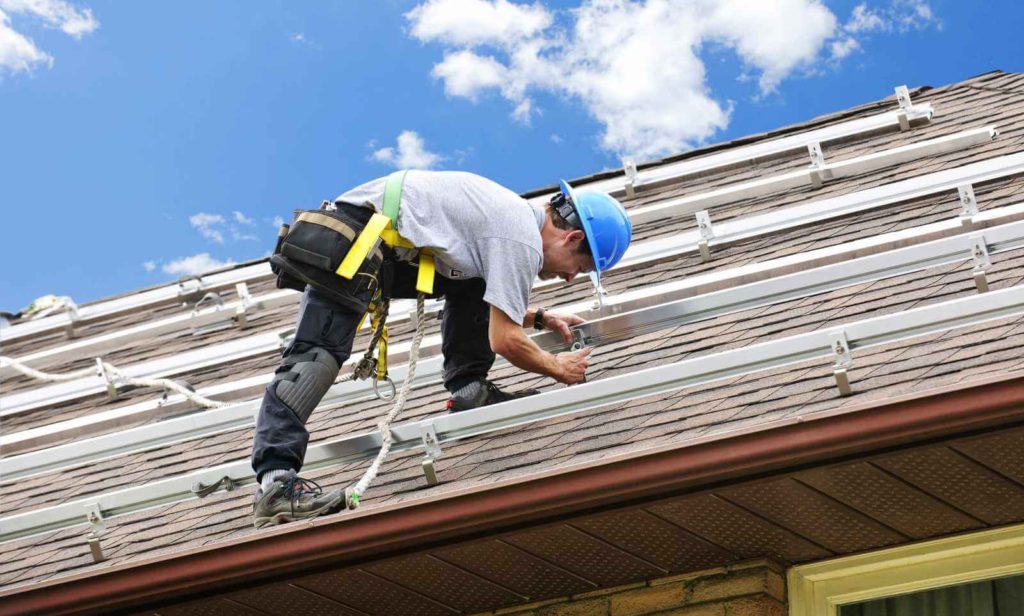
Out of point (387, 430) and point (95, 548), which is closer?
point (387, 430)

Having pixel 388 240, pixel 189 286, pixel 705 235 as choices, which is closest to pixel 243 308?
pixel 189 286

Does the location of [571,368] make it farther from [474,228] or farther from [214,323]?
[214,323]

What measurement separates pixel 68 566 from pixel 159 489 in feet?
2.48

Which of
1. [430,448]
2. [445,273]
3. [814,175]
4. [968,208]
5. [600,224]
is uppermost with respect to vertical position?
[814,175]

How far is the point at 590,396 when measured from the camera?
4.66m

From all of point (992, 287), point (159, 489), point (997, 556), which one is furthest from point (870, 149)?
point (159, 489)

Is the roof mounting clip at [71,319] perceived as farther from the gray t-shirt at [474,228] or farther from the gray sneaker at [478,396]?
the gray t-shirt at [474,228]

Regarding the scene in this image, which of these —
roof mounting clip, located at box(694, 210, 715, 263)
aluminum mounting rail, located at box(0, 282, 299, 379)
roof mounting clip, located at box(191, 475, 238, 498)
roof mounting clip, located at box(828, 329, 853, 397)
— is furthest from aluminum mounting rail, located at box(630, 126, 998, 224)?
roof mounting clip, located at box(191, 475, 238, 498)

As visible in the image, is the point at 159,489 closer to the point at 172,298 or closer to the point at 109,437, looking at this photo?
the point at 109,437

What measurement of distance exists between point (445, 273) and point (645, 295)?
1376mm

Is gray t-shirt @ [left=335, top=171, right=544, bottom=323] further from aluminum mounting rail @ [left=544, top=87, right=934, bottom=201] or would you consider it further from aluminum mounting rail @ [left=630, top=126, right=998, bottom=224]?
aluminum mounting rail @ [left=544, top=87, right=934, bottom=201]

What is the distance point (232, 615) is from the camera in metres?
4.79

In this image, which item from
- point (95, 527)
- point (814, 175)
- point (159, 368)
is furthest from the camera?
point (159, 368)

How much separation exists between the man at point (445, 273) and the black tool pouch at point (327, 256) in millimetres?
63
